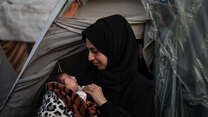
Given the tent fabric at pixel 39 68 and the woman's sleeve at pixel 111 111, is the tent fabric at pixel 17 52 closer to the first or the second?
the tent fabric at pixel 39 68

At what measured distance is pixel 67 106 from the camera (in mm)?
1408

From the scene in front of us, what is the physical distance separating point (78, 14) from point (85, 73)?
73 cm

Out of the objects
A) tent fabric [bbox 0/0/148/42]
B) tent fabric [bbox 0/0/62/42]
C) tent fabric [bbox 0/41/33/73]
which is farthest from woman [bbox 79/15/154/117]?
tent fabric [bbox 0/41/33/73]

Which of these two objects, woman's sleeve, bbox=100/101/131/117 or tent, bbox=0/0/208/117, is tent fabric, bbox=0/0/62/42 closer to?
tent, bbox=0/0/208/117

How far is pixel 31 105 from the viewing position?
5.81ft

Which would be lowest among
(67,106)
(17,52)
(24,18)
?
(67,106)

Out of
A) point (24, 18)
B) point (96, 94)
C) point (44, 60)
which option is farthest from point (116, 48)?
point (24, 18)

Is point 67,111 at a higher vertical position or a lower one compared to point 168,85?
higher

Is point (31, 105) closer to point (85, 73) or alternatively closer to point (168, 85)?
point (85, 73)

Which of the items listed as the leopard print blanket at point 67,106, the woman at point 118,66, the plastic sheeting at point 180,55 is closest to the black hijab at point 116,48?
the woman at point 118,66

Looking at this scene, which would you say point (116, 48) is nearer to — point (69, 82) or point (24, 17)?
point (69, 82)

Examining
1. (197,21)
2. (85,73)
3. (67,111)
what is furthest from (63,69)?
(197,21)

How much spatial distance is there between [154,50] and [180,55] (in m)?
0.34

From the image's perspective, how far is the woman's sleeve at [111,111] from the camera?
4.25ft
